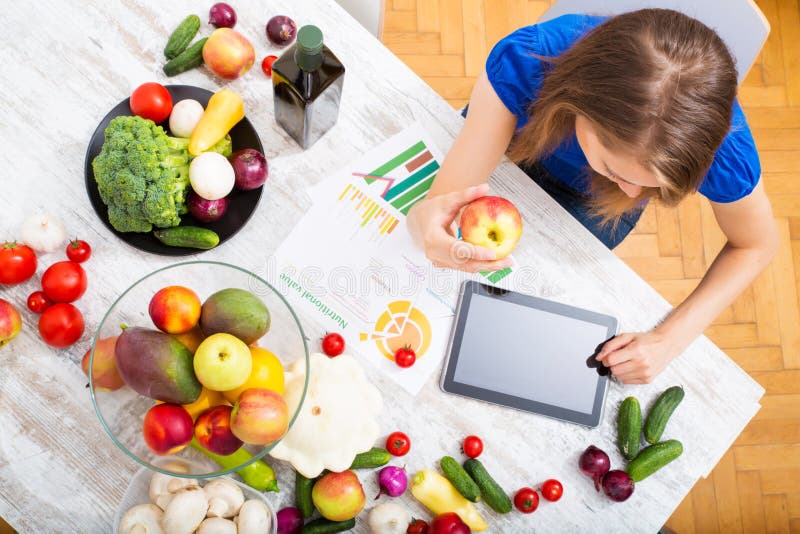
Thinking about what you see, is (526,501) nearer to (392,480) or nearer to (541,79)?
(392,480)

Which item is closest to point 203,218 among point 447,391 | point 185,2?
point 185,2

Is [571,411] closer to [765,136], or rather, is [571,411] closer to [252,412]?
[252,412]

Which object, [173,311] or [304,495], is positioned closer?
[173,311]

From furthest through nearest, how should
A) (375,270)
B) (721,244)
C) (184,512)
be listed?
(721,244) → (375,270) → (184,512)

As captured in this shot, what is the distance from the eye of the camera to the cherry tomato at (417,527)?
1.06 m

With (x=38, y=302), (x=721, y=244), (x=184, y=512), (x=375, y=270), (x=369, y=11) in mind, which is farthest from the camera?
(x=721, y=244)

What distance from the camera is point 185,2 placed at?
1125 mm

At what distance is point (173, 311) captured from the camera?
2.86ft

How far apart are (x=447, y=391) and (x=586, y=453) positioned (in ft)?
0.86

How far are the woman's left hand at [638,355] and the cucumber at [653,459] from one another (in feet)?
0.37

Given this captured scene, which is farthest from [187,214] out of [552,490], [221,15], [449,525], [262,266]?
[552,490]

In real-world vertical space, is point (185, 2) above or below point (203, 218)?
above

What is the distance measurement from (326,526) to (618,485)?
50 cm

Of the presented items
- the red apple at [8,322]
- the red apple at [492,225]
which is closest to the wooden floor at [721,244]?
the red apple at [492,225]
